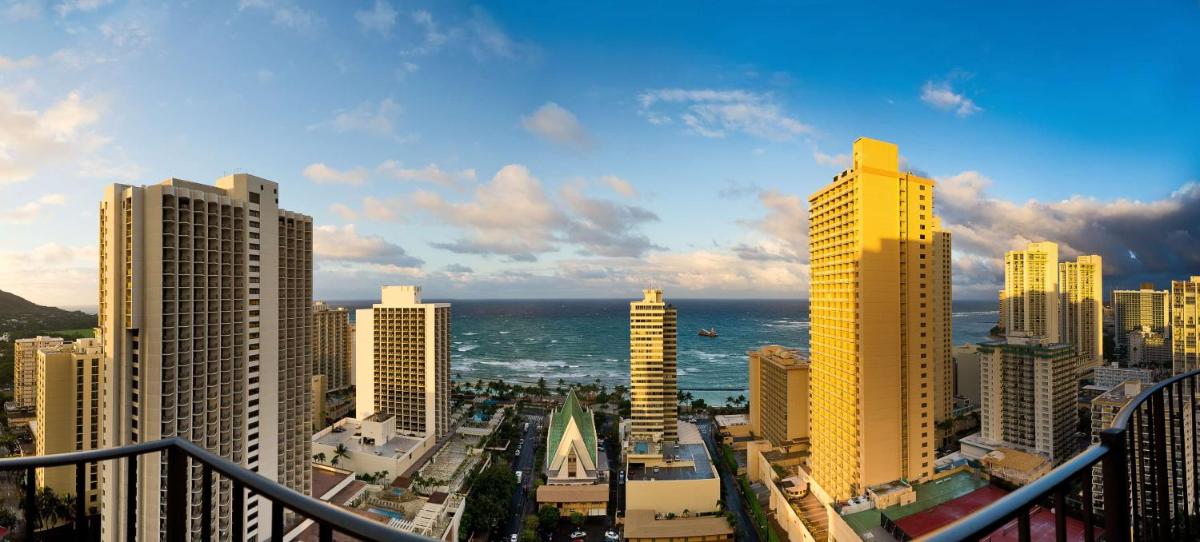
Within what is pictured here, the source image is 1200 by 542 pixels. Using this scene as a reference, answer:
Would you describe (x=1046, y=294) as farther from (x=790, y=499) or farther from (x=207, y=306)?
(x=207, y=306)

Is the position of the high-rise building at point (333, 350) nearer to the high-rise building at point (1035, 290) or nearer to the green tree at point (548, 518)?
the green tree at point (548, 518)

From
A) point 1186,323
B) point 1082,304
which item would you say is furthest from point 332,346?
point 1082,304

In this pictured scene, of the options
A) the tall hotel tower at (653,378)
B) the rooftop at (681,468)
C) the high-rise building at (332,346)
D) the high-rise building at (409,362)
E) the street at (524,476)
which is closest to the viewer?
the street at (524,476)

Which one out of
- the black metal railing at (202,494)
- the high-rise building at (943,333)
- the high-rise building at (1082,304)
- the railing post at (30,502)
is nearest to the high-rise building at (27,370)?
the railing post at (30,502)

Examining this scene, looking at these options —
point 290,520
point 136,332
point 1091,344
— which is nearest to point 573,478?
point 290,520

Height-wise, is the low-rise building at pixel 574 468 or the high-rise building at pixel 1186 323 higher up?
the high-rise building at pixel 1186 323

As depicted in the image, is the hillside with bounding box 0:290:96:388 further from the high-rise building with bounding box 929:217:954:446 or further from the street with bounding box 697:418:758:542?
the high-rise building with bounding box 929:217:954:446

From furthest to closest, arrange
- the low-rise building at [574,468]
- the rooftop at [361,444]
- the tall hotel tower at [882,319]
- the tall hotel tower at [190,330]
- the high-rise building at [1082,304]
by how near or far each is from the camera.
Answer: the high-rise building at [1082,304]
the rooftop at [361,444]
the low-rise building at [574,468]
the tall hotel tower at [882,319]
the tall hotel tower at [190,330]

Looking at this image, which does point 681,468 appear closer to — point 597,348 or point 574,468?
point 574,468
